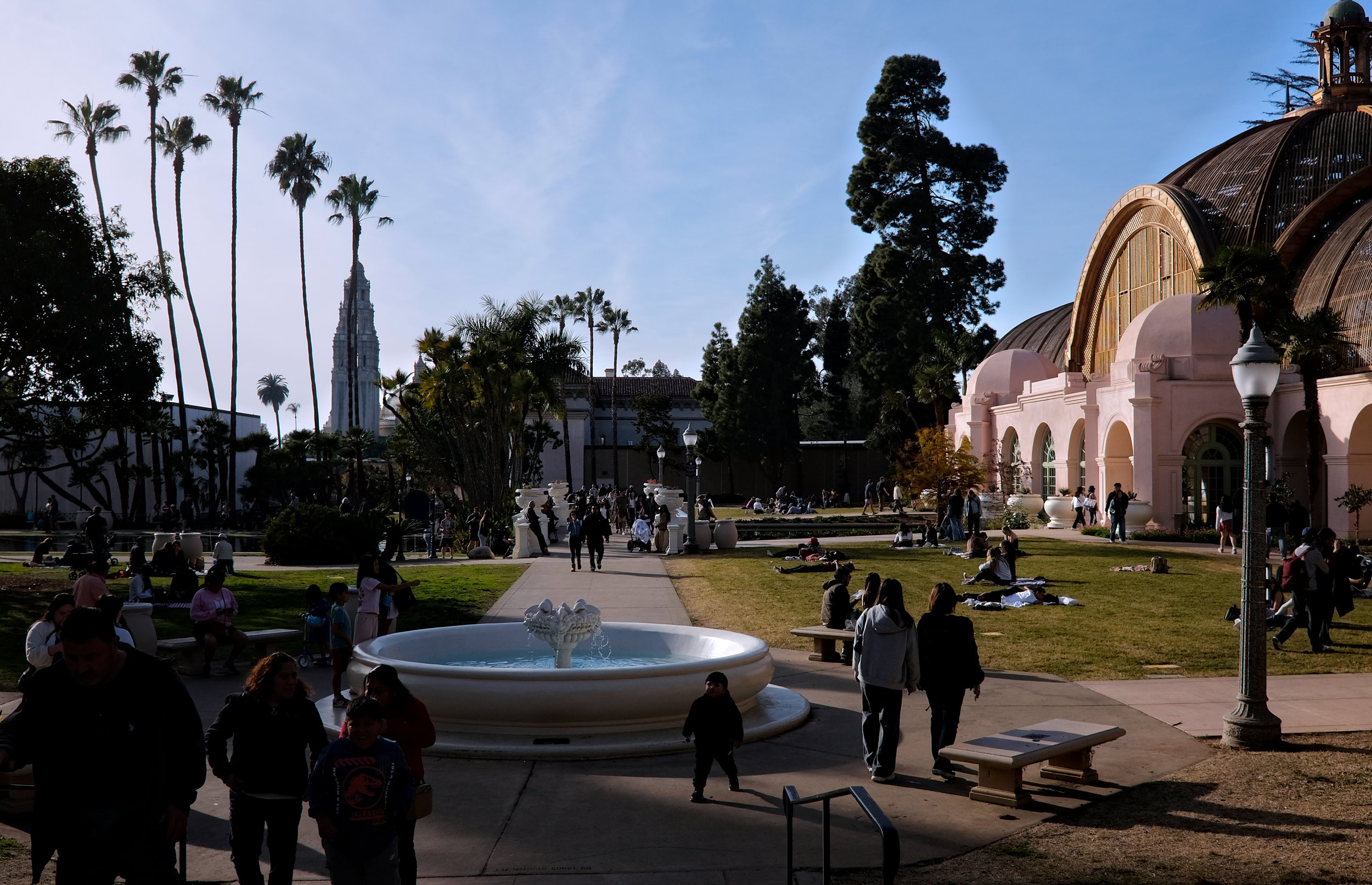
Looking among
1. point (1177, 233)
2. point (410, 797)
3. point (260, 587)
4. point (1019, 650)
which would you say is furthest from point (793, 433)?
point (410, 797)

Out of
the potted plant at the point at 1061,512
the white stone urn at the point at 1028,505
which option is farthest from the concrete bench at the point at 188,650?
the white stone urn at the point at 1028,505

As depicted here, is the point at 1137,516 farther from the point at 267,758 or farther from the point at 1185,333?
the point at 267,758

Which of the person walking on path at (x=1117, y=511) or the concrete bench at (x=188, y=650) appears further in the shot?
the person walking on path at (x=1117, y=511)

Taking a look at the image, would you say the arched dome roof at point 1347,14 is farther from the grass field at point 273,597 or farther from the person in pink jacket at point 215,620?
the person in pink jacket at point 215,620

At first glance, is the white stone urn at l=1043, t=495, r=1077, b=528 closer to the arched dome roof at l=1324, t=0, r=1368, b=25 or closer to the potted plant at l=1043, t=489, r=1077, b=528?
the potted plant at l=1043, t=489, r=1077, b=528

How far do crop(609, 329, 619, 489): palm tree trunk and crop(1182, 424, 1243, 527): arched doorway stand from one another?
36.1 meters

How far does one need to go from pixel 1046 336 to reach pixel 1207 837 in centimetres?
5056

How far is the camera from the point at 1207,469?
3105 centimetres

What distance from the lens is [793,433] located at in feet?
191

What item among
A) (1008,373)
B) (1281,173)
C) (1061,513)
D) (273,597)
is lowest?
(273,597)

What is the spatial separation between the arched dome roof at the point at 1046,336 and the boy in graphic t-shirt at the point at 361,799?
46145mm

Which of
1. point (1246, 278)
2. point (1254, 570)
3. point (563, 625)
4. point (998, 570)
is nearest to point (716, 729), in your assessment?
point (563, 625)

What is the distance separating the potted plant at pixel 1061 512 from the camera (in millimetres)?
34094

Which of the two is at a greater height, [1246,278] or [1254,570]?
[1246,278]
